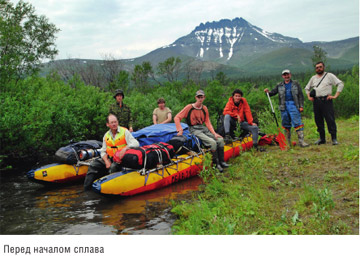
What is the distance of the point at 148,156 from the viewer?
25.3 feet

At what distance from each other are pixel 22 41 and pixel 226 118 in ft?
37.7

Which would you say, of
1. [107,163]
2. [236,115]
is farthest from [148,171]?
[236,115]

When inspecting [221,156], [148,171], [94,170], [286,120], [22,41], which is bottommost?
[221,156]

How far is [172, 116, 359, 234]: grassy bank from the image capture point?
4566 mm

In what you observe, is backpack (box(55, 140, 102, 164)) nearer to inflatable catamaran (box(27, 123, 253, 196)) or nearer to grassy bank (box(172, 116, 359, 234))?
inflatable catamaran (box(27, 123, 253, 196))

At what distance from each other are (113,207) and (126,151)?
1426 mm

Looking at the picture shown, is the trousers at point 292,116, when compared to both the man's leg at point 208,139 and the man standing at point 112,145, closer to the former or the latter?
the man's leg at point 208,139

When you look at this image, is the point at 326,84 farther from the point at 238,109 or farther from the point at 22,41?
the point at 22,41

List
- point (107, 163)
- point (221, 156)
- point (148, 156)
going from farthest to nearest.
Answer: point (221, 156), point (107, 163), point (148, 156)

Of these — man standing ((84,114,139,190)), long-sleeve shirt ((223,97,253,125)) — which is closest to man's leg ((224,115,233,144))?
long-sleeve shirt ((223,97,253,125))

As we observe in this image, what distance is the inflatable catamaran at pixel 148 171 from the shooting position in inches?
292

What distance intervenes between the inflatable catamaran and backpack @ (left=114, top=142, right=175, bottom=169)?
0.27 feet

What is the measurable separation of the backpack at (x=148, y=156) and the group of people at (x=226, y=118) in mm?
232

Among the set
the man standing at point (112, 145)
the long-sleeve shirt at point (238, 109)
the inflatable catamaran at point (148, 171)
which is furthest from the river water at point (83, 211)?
the long-sleeve shirt at point (238, 109)
